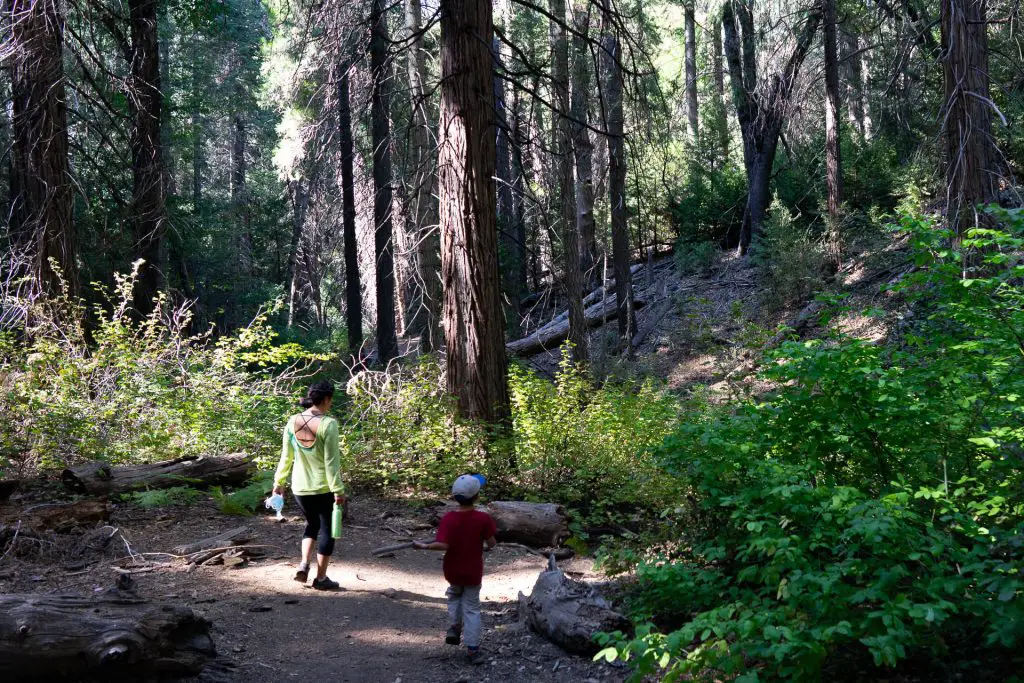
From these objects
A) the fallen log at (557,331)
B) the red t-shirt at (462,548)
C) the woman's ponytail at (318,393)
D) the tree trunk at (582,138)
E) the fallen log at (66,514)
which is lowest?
the red t-shirt at (462,548)

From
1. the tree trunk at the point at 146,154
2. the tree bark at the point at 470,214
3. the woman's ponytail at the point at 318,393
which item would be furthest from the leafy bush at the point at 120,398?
the woman's ponytail at the point at 318,393

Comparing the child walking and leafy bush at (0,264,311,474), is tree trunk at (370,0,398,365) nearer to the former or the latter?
leafy bush at (0,264,311,474)

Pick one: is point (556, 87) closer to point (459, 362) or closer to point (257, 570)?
point (459, 362)

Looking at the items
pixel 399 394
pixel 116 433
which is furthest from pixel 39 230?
pixel 399 394

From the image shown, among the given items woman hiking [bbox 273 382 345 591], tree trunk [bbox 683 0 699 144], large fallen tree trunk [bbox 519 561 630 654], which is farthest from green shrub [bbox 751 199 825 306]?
woman hiking [bbox 273 382 345 591]

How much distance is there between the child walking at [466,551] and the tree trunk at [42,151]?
864 centimetres

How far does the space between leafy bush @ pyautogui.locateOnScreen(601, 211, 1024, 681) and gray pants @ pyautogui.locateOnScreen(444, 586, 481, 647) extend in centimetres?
110

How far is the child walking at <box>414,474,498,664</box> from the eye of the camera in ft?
18.6

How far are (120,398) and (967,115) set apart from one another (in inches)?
443

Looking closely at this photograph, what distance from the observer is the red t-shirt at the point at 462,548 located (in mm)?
5672

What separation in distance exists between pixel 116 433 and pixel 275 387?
281cm

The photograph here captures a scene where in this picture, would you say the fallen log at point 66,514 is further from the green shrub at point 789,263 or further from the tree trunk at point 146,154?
the green shrub at point 789,263

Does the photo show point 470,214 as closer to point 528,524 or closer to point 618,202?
point 528,524

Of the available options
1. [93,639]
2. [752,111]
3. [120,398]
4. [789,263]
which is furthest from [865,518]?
[752,111]
